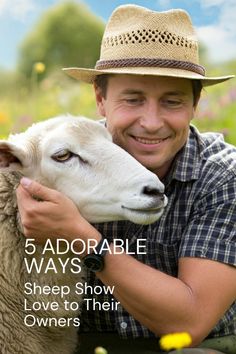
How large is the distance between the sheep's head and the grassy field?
3.77 m

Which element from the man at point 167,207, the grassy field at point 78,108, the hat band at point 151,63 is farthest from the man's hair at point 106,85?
the grassy field at point 78,108

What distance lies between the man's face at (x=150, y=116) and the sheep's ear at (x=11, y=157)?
0.55m

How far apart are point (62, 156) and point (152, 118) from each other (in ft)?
1.63

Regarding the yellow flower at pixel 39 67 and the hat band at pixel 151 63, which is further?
the yellow flower at pixel 39 67

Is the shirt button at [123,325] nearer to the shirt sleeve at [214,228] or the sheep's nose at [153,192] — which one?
the shirt sleeve at [214,228]

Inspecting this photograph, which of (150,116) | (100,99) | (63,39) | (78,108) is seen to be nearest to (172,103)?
(150,116)

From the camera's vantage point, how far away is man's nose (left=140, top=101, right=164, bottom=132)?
3.82m

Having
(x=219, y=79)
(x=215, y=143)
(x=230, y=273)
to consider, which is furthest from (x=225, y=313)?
(x=219, y=79)

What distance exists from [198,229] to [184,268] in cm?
21

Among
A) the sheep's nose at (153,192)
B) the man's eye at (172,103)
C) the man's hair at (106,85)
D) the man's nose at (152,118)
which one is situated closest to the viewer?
→ the sheep's nose at (153,192)

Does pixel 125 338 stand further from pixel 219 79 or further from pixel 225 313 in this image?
pixel 219 79

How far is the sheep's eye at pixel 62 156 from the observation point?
11.8 ft

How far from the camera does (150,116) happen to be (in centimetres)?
384

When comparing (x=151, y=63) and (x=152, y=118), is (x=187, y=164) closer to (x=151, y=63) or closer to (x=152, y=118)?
(x=152, y=118)
